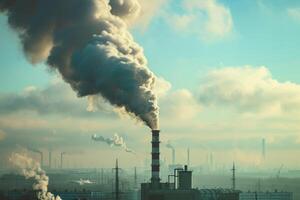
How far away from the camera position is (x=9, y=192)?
3922 inches

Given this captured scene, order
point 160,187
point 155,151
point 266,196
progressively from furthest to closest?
point 266,196
point 160,187
point 155,151

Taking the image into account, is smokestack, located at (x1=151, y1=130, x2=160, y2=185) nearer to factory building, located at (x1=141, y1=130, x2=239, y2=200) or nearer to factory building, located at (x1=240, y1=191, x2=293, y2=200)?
factory building, located at (x1=141, y1=130, x2=239, y2=200)

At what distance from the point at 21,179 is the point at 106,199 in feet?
92.1

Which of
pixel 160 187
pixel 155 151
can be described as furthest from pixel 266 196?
pixel 155 151

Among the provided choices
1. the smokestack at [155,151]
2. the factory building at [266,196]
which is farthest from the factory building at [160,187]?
the factory building at [266,196]

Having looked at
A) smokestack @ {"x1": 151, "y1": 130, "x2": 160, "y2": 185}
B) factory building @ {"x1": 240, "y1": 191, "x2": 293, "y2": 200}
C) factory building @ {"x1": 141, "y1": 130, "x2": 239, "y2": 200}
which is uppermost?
smokestack @ {"x1": 151, "y1": 130, "x2": 160, "y2": 185}

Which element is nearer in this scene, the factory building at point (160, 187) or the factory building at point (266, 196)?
the factory building at point (160, 187)

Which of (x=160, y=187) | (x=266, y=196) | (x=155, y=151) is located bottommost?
(x=266, y=196)

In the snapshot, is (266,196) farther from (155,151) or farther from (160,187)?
(155,151)

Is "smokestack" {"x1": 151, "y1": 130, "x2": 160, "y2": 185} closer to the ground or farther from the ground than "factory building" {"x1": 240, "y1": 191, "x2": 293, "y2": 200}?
farther from the ground

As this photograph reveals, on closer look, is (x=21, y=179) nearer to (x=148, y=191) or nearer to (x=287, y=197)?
(x=287, y=197)

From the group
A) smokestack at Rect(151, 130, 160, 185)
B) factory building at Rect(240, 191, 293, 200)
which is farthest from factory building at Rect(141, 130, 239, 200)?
factory building at Rect(240, 191, 293, 200)

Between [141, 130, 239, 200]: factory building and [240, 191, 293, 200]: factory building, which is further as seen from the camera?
[240, 191, 293, 200]: factory building

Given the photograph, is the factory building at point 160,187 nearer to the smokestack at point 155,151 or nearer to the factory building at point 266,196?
the smokestack at point 155,151
